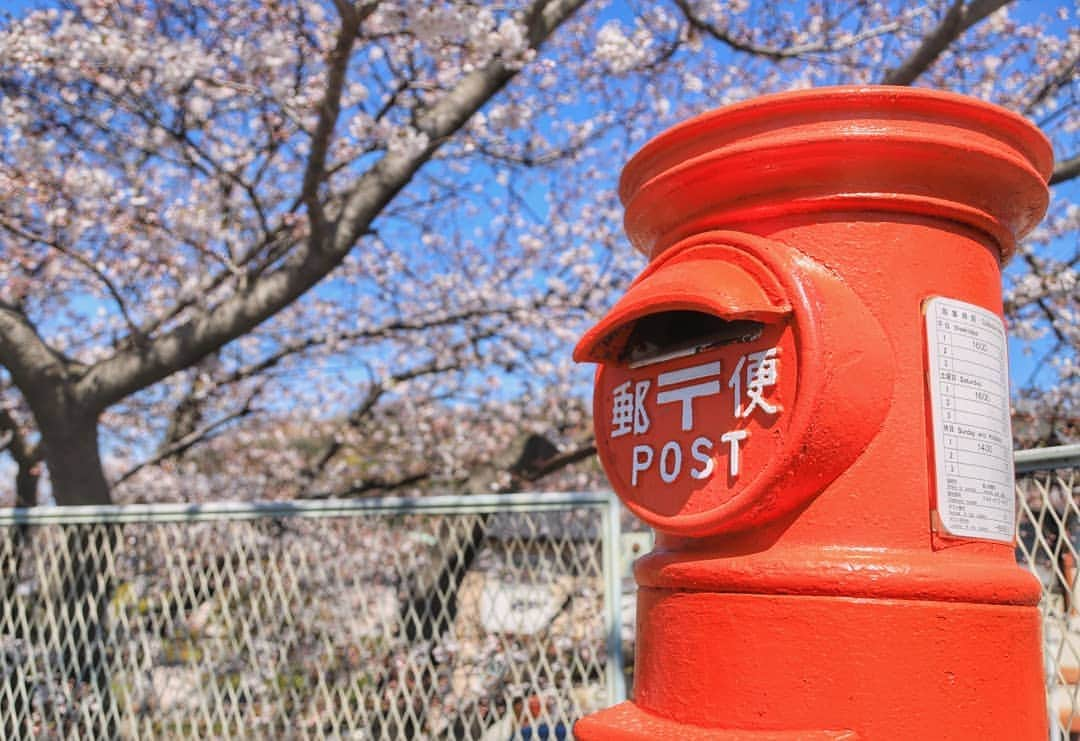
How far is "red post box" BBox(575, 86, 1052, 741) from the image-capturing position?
140 cm

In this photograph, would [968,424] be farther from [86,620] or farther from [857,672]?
[86,620]

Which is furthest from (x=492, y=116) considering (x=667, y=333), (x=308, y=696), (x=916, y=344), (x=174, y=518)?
(x=916, y=344)

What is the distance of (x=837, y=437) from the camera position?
1448 mm

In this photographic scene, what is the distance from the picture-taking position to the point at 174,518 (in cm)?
322

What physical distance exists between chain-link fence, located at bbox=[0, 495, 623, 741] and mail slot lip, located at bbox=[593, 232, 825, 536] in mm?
1342

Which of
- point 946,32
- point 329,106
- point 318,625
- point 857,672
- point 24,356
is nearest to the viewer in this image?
point 857,672

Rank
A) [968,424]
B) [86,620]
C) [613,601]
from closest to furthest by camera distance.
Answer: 1. [968,424]
2. [613,601]
3. [86,620]

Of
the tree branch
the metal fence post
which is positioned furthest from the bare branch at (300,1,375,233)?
the metal fence post

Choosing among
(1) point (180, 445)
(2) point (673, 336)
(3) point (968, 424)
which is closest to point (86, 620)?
(2) point (673, 336)

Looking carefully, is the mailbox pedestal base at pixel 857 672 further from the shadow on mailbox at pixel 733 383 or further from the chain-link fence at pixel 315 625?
the chain-link fence at pixel 315 625

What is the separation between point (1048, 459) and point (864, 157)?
1036mm

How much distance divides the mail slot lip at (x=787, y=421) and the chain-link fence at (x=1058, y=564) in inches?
36.0

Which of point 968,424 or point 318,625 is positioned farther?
point 318,625

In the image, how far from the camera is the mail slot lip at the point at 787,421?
1433mm
